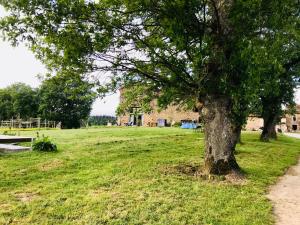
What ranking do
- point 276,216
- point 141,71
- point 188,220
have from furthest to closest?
point 141,71
point 276,216
point 188,220

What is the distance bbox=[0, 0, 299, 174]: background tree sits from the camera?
992cm

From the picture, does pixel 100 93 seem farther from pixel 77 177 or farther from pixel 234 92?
pixel 234 92

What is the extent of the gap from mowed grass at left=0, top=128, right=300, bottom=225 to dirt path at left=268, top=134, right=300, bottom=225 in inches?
9.2

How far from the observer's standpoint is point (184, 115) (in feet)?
223

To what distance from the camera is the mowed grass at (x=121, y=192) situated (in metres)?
7.07

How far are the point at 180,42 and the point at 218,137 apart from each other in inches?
128

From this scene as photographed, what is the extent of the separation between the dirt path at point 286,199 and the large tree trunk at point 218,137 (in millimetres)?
1606

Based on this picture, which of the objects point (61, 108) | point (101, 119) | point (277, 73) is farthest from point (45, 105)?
point (277, 73)

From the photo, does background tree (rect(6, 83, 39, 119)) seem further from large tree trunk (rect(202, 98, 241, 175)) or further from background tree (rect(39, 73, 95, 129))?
large tree trunk (rect(202, 98, 241, 175))

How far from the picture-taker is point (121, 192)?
8.86 m

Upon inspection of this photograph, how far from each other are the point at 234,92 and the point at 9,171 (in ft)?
23.2

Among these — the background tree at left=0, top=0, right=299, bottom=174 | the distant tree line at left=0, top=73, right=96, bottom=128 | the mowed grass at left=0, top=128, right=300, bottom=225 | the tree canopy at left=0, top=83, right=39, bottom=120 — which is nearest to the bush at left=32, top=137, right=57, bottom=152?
the mowed grass at left=0, top=128, right=300, bottom=225

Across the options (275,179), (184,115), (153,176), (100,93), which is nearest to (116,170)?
(153,176)

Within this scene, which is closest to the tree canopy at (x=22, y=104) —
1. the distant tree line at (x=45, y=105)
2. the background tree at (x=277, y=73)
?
the distant tree line at (x=45, y=105)
